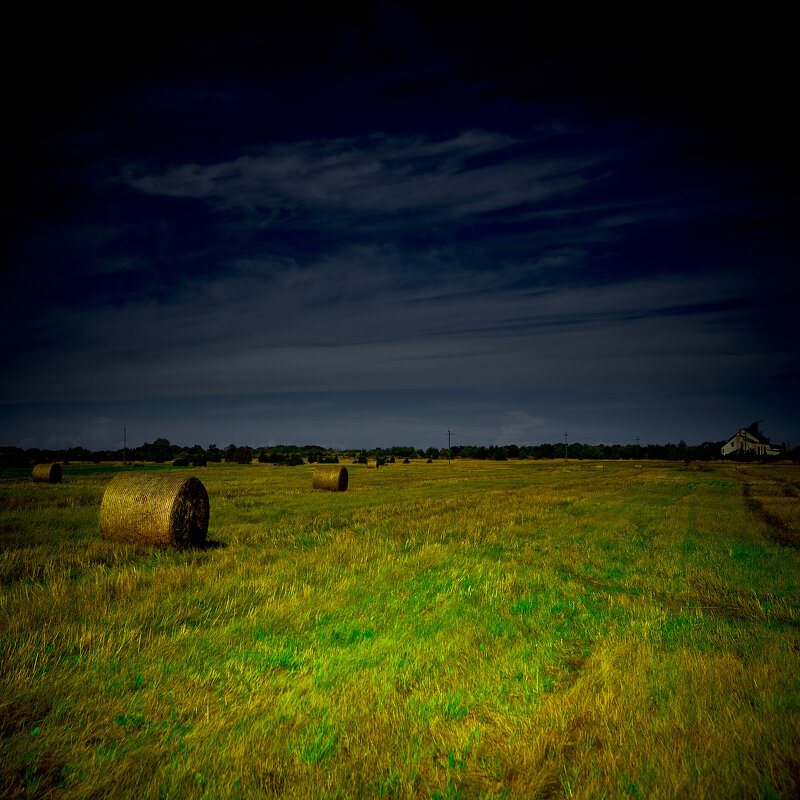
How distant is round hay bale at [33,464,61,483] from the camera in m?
35.0

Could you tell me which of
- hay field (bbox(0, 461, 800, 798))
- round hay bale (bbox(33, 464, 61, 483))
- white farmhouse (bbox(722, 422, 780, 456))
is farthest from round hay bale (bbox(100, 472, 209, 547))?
white farmhouse (bbox(722, 422, 780, 456))

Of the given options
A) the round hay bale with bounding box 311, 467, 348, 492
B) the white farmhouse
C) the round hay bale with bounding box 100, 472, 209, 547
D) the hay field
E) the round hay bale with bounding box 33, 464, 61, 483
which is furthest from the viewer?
the white farmhouse

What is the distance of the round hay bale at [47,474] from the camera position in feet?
115

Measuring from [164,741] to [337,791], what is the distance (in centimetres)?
157

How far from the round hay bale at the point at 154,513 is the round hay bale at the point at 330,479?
1870 centimetres

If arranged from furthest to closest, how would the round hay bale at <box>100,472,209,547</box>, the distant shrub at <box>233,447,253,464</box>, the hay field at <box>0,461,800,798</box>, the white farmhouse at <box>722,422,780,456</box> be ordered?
the white farmhouse at <box>722,422,780,456</box> → the distant shrub at <box>233,447,253,464</box> → the round hay bale at <box>100,472,209,547</box> → the hay field at <box>0,461,800,798</box>

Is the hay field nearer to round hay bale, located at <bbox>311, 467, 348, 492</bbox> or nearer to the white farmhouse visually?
round hay bale, located at <bbox>311, 467, 348, 492</bbox>

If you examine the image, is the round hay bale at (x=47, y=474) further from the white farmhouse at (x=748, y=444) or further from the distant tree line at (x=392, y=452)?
the white farmhouse at (x=748, y=444)

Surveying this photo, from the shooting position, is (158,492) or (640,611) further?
(158,492)

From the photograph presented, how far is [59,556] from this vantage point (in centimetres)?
1037

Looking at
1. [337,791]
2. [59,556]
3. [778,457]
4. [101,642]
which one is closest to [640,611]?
[337,791]

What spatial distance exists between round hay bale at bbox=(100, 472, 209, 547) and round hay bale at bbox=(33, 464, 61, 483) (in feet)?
92.7

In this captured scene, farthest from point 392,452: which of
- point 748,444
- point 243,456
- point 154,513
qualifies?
point 154,513

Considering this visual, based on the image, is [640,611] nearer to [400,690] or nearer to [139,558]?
[400,690]
